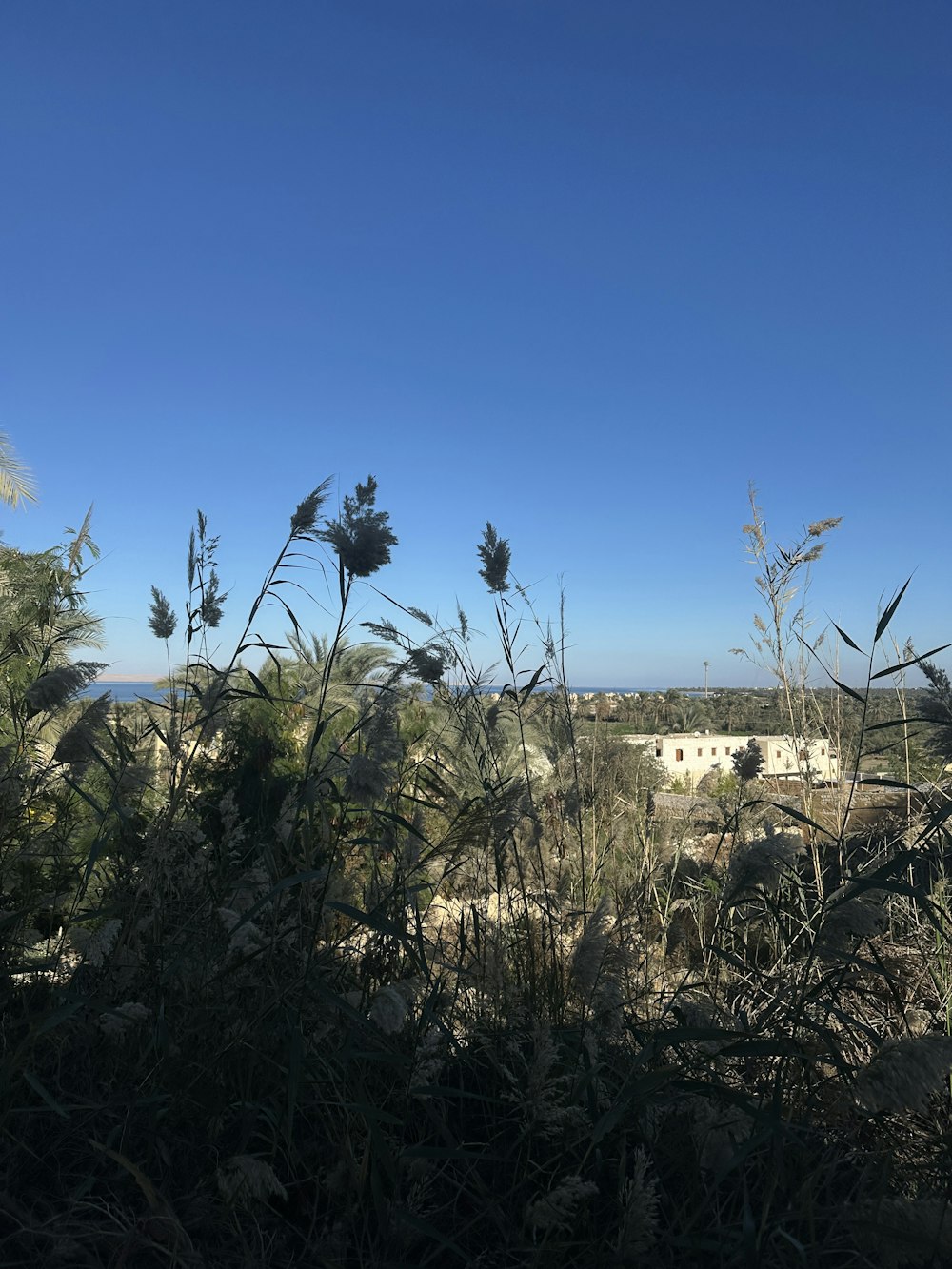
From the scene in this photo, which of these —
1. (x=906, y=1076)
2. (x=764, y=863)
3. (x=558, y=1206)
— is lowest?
(x=558, y=1206)

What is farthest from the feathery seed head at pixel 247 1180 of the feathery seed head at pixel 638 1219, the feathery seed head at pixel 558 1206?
the feathery seed head at pixel 638 1219

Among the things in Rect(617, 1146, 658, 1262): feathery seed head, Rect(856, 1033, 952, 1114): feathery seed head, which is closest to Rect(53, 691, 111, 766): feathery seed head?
Rect(617, 1146, 658, 1262): feathery seed head

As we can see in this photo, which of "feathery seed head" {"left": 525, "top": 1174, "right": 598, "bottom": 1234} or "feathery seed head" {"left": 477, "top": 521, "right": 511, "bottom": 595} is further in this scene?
"feathery seed head" {"left": 477, "top": 521, "right": 511, "bottom": 595}

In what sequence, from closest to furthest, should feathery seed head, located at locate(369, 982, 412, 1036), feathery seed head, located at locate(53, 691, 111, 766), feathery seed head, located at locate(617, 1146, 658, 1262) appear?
1. feathery seed head, located at locate(617, 1146, 658, 1262)
2. feathery seed head, located at locate(369, 982, 412, 1036)
3. feathery seed head, located at locate(53, 691, 111, 766)

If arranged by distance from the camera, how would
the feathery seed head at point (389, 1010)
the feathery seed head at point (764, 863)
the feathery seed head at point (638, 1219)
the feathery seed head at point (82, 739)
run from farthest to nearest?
the feathery seed head at point (82, 739) → the feathery seed head at point (764, 863) → the feathery seed head at point (389, 1010) → the feathery seed head at point (638, 1219)

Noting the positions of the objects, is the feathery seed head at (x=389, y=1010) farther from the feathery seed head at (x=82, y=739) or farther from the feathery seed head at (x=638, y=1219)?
the feathery seed head at (x=82, y=739)

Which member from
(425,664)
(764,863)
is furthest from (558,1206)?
(425,664)

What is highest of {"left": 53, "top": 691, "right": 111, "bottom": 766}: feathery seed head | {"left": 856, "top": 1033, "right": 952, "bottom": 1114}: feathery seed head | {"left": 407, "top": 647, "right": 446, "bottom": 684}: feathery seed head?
{"left": 407, "top": 647, "right": 446, "bottom": 684}: feathery seed head

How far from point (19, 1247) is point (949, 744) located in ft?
7.19

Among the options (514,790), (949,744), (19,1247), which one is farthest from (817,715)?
(19,1247)

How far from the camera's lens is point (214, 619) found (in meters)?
2.40

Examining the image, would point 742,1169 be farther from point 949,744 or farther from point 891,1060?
point 949,744

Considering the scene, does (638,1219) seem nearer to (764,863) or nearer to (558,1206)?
(558,1206)

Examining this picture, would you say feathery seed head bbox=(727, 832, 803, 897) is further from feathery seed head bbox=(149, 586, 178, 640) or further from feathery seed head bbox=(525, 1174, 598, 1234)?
feathery seed head bbox=(149, 586, 178, 640)
